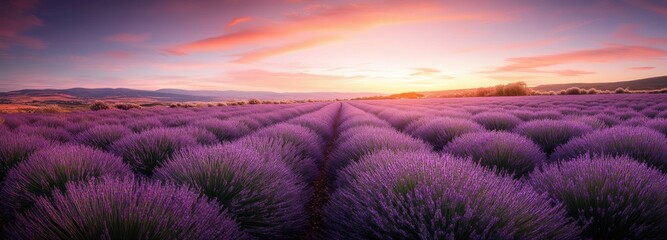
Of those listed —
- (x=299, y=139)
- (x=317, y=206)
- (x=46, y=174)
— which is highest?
(x=46, y=174)

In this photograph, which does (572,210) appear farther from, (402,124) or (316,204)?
(402,124)

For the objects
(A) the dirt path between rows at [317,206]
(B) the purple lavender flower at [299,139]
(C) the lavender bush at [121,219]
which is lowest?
(A) the dirt path between rows at [317,206]

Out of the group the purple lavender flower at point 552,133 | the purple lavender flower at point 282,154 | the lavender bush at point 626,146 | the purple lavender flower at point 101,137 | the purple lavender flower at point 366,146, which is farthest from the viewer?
the purple lavender flower at point 101,137

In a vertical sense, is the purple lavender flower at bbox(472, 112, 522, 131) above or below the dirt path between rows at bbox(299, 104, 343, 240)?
above

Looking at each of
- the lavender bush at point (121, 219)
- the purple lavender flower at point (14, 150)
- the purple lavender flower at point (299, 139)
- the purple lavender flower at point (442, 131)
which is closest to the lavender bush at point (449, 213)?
the lavender bush at point (121, 219)

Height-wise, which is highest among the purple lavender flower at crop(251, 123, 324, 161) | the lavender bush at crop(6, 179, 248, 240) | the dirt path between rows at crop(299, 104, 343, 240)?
the lavender bush at crop(6, 179, 248, 240)

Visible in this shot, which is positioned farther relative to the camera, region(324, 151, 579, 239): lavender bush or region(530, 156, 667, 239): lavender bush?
region(530, 156, 667, 239): lavender bush

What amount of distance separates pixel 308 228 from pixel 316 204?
626mm

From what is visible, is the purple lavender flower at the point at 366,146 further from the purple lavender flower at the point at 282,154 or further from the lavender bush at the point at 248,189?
the lavender bush at the point at 248,189

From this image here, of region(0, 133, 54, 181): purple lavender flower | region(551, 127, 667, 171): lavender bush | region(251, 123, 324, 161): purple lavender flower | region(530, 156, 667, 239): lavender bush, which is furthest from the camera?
region(251, 123, 324, 161): purple lavender flower

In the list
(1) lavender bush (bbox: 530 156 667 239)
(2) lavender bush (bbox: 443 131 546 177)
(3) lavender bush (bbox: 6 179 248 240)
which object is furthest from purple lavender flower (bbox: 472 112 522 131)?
(3) lavender bush (bbox: 6 179 248 240)

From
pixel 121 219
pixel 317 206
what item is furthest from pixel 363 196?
pixel 317 206

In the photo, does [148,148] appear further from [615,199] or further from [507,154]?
[615,199]

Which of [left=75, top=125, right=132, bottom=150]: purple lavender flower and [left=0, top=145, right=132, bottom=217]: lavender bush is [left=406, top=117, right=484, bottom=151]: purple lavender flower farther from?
[left=75, top=125, right=132, bottom=150]: purple lavender flower
